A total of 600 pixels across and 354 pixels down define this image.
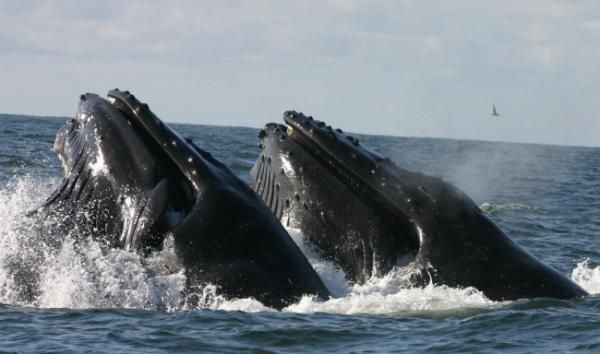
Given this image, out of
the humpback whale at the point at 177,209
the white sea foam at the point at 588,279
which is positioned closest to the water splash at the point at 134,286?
the humpback whale at the point at 177,209

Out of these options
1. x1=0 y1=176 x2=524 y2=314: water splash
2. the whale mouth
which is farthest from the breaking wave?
the whale mouth

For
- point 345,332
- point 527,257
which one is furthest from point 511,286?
point 345,332

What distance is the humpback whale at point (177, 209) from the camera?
1022 cm

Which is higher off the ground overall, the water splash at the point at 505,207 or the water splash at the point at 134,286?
the water splash at the point at 505,207

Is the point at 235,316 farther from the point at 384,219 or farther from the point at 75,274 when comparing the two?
the point at 384,219

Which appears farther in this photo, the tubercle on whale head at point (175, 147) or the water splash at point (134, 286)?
the tubercle on whale head at point (175, 147)

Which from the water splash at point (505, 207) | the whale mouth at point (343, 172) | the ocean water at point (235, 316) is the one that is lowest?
the ocean water at point (235, 316)

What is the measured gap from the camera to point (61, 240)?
10516 millimetres

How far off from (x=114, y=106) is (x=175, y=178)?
3.23 ft

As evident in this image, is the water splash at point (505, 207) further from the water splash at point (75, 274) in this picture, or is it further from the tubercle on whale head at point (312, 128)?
the water splash at point (75, 274)

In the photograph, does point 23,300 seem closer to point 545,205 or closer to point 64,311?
point 64,311

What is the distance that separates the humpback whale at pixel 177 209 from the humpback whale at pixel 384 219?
30.7 inches

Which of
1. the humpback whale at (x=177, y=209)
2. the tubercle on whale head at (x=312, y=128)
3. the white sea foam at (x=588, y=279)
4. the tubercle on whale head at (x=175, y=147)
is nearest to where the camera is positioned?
the humpback whale at (x=177, y=209)

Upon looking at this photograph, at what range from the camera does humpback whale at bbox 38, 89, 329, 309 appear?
33.5 feet
